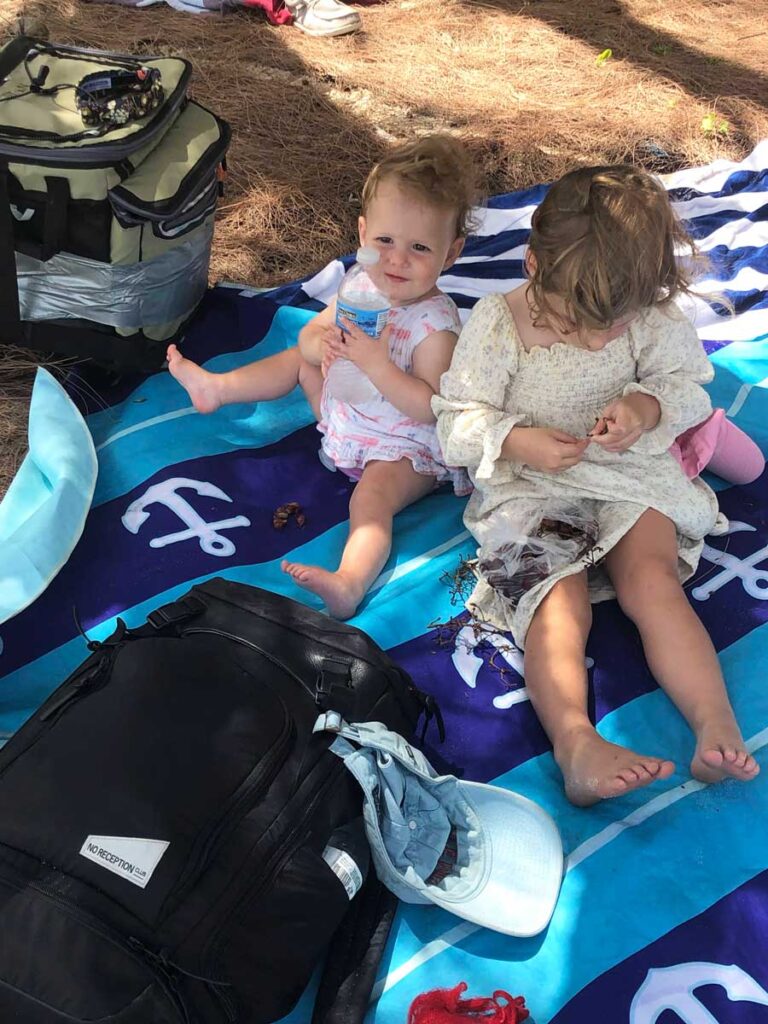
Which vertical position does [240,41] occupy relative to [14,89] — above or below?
below

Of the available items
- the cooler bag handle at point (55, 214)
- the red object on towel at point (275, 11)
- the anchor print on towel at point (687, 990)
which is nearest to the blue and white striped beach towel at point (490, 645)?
the anchor print on towel at point (687, 990)

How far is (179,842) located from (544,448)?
109 cm

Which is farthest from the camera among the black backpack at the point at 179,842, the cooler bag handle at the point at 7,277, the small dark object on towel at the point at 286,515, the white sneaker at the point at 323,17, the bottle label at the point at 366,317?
the white sneaker at the point at 323,17

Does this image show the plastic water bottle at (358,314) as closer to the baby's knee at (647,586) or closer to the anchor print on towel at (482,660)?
the anchor print on towel at (482,660)

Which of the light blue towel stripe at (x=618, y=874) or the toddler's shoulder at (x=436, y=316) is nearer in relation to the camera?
the light blue towel stripe at (x=618, y=874)

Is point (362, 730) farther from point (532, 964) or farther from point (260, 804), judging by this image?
point (532, 964)

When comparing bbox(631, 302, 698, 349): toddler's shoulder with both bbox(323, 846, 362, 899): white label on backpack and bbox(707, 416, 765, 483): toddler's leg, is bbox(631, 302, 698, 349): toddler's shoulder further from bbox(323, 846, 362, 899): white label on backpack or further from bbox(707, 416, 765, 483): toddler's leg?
bbox(323, 846, 362, 899): white label on backpack

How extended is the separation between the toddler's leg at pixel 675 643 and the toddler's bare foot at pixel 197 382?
1.14 metres

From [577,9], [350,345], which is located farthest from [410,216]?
[577,9]

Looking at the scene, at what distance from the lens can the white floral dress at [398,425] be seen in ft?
7.64

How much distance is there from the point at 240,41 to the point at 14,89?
9.40 feet

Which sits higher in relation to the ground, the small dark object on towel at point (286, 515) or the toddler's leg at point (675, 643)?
the toddler's leg at point (675, 643)

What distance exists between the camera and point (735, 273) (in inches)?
126

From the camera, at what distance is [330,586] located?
6.88ft
